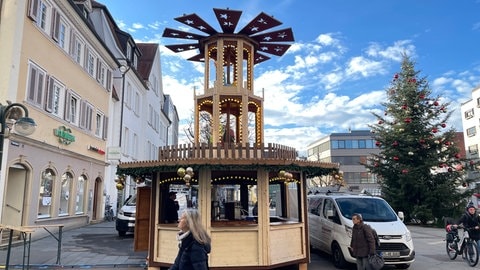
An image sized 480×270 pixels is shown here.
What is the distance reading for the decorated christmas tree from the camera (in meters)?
22.4

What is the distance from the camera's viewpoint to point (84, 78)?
1928cm

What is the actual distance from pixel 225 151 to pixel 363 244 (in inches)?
141

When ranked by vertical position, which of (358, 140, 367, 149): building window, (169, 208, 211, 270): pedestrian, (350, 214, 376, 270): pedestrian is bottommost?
(350, 214, 376, 270): pedestrian

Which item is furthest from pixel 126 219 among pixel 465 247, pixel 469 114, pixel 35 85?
pixel 469 114

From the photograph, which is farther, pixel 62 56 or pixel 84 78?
pixel 84 78

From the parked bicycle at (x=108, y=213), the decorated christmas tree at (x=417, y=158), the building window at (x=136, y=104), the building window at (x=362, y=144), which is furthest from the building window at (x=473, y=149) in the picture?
the parked bicycle at (x=108, y=213)

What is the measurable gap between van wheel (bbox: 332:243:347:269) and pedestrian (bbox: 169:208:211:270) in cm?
665

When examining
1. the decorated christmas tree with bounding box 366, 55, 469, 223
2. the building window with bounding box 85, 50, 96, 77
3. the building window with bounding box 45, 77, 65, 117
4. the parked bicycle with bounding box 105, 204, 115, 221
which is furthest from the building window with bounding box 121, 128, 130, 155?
the decorated christmas tree with bounding box 366, 55, 469, 223

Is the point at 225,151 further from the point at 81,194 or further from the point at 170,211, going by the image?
the point at 81,194

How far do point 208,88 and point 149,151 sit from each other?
2550 cm

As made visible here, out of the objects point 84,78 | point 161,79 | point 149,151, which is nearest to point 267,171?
point 84,78

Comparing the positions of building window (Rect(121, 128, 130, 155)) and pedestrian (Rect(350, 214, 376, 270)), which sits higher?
building window (Rect(121, 128, 130, 155))

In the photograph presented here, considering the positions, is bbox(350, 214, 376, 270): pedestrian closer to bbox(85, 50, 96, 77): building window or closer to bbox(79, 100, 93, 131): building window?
bbox(79, 100, 93, 131): building window

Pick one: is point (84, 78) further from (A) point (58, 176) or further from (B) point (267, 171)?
(B) point (267, 171)
